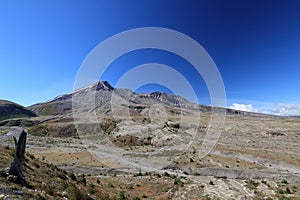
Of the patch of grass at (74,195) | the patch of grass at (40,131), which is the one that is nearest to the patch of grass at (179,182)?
the patch of grass at (74,195)

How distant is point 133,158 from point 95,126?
5118cm

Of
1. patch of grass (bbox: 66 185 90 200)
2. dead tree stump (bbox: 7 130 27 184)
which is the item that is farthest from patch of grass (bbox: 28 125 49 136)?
dead tree stump (bbox: 7 130 27 184)

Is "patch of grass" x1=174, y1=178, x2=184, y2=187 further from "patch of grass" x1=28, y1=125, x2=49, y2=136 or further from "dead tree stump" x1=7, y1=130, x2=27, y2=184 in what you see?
"patch of grass" x1=28, y1=125, x2=49, y2=136

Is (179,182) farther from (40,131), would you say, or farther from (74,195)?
(40,131)

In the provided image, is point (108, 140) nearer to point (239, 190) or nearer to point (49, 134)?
point (49, 134)

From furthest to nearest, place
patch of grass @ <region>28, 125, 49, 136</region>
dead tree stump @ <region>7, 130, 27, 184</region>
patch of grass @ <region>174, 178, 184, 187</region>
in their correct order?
patch of grass @ <region>28, 125, 49, 136</region>, patch of grass @ <region>174, 178, 184, 187</region>, dead tree stump @ <region>7, 130, 27, 184</region>

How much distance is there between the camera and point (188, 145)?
2648 inches

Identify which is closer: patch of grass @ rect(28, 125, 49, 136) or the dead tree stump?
the dead tree stump

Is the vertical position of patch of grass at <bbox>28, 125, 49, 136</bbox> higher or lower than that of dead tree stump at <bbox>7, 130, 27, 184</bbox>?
lower

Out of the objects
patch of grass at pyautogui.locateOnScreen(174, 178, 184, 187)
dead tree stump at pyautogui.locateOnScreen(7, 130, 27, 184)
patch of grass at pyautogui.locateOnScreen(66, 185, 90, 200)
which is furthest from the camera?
patch of grass at pyautogui.locateOnScreen(174, 178, 184, 187)

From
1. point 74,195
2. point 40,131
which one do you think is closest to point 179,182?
point 74,195

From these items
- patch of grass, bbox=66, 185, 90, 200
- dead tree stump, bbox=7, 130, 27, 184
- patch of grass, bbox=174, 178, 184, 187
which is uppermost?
dead tree stump, bbox=7, 130, 27, 184

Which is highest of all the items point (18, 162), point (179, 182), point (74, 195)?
point (18, 162)

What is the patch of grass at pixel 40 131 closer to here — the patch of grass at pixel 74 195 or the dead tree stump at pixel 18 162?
the patch of grass at pixel 74 195
